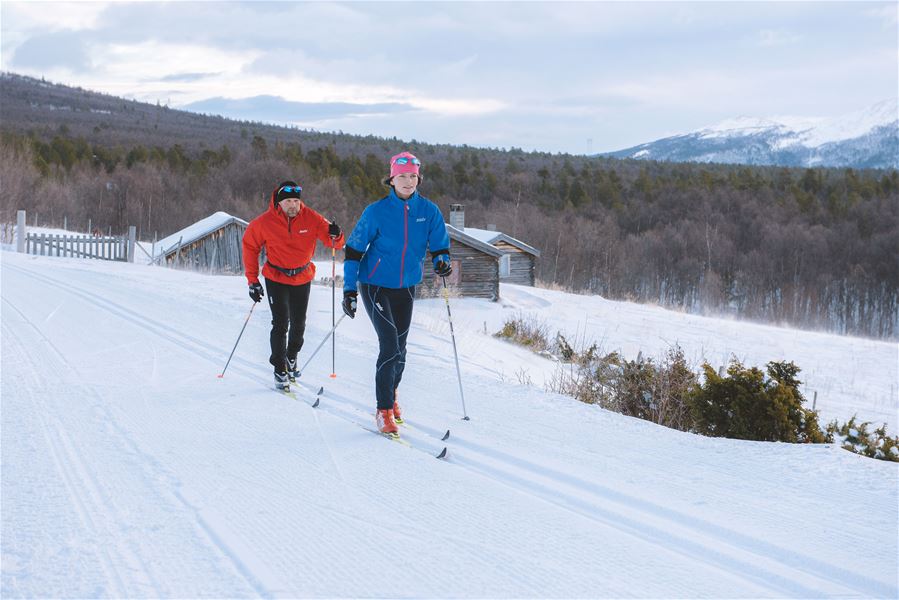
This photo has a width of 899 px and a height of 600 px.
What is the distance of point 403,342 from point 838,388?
16875mm

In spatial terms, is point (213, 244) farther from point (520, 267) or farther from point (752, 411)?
point (752, 411)

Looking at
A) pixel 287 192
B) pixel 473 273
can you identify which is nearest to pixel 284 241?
pixel 287 192

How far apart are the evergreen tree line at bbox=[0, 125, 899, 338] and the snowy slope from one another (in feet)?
149

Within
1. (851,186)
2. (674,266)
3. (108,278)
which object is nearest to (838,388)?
(108,278)

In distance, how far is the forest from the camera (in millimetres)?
61062

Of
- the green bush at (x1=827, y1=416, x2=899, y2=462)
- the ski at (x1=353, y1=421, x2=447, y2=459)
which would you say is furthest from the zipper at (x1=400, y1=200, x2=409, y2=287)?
the green bush at (x1=827, y1=416, x2=899, y2=462)

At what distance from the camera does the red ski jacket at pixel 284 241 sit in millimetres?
6926

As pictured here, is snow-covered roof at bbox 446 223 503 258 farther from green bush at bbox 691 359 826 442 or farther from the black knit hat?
green bush at bbox 691 359 826 442

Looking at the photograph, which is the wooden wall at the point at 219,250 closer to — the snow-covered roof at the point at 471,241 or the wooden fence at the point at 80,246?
the wooden fence at the point at 80,246

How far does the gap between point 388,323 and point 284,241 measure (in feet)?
5.97

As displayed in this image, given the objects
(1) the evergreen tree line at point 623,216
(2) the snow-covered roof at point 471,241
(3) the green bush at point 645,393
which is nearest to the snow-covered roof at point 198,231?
(2) the snow-covered roof at point 471,241

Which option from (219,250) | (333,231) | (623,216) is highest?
(623,216)

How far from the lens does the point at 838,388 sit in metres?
19.1

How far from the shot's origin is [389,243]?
5539 millimetres
